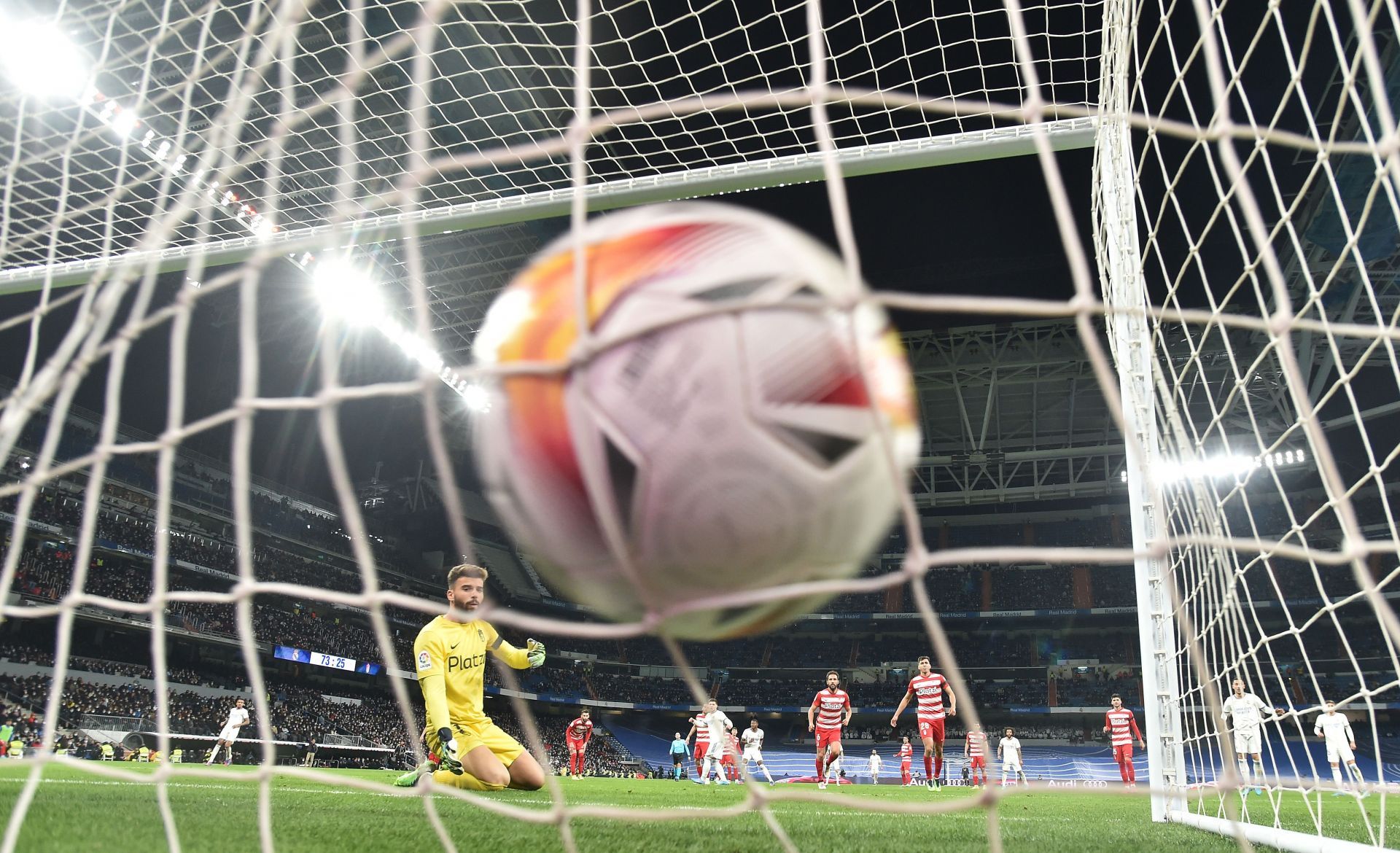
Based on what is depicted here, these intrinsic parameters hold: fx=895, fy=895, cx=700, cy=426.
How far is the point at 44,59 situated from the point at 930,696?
31.4ft

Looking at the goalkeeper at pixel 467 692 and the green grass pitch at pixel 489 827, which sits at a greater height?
the goalkeeper at pixel 467 692

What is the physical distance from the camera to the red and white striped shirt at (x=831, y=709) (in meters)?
10.2

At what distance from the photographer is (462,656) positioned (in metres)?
4.42

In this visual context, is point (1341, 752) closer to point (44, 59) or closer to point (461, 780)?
point (461, 780)

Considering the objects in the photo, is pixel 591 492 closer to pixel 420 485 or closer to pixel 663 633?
pixel 663 633

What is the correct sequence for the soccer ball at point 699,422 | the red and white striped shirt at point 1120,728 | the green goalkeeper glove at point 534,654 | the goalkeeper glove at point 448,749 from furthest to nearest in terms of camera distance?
the red and white striped shirt at point 1120,728 → the green goalkeeper glove at point 534,654 → the goalkeeper glove at point 448,749 → the soccer ball at point 699,422

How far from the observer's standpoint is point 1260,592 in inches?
961

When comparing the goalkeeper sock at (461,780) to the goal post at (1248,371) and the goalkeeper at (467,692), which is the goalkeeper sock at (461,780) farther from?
the goal post at (1248,371)

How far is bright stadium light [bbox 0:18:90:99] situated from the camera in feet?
12.6

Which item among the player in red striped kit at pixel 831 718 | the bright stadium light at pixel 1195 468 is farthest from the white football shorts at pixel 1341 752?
the player in red striped kit at pixel 831 718

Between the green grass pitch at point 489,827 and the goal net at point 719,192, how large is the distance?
188mm

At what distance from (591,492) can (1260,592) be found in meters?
28.2

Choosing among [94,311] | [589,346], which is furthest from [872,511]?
[94,311]

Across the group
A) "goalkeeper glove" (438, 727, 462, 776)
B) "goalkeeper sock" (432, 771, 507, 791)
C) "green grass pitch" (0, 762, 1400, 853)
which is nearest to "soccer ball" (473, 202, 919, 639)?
"green grass pitch" (0, 762, 1400, 853)
